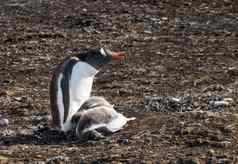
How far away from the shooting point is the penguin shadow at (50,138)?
841cm

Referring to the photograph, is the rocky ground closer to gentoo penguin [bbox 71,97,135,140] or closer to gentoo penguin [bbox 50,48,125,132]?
gentoo penguin [bbox 71,97,135,140]

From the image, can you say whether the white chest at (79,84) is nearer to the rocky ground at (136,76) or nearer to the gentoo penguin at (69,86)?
the gentoo penguin at (69,86)

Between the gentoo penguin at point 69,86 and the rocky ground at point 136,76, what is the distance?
20cm

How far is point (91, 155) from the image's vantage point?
7895mm

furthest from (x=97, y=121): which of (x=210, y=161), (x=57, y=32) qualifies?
(x=57, y=32)

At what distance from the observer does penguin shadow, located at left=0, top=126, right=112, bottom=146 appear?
841 centimetres

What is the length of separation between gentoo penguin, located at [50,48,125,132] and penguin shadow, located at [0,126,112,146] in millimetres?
79

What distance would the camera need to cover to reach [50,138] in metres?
8.71

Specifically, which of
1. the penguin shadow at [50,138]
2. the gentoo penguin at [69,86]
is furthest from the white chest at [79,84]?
the penguin shadow at [50,138]

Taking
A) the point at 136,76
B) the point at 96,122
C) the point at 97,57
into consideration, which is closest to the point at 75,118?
the point at 96,122

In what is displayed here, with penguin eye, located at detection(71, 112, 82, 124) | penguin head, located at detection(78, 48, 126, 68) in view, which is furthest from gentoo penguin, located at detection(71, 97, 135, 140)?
penguin head, located at detection(78, 48, 126, 68)

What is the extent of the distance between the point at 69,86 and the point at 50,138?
1.70 ft

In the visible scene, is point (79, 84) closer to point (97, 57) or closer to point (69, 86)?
point (69, 86)

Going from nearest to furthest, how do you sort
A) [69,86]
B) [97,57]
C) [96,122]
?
1. [96,122]
2. [69,86]
3. [97,57]
